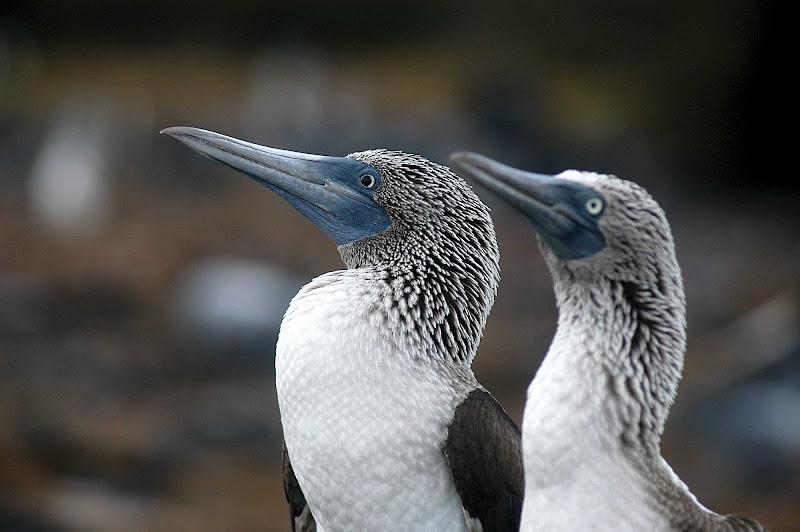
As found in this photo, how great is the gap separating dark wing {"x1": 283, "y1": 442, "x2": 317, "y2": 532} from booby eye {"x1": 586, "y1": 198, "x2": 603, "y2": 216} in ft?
5.19

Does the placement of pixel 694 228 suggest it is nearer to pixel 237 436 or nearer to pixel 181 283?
pixel 181 283

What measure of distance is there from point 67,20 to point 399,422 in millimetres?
24937

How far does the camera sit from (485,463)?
121 inches

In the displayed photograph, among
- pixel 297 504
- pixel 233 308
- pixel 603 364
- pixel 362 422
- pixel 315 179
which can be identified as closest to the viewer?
pixel 603 364

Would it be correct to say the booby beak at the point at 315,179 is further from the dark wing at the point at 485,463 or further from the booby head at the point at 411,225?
the dark wing at the point at 485,463

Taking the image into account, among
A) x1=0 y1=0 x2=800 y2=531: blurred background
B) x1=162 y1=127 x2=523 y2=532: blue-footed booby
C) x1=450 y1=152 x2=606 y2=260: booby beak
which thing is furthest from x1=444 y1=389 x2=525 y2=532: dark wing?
x1=0 y1=0 x2=800 y2=531: blurred background

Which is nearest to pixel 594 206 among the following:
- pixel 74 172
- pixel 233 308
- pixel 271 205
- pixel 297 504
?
pixel 297 504

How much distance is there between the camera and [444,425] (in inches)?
122

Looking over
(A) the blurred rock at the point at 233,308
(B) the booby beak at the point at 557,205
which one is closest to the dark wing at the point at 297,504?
(B) the booby beak at the point at 557,205

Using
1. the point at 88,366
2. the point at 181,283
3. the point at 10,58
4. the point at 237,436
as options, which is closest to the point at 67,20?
the point at 10,58

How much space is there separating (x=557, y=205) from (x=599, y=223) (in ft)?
0.38

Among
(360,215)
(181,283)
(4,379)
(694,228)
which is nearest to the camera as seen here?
(360,215)

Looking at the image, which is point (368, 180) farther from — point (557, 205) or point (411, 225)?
point (557, 205)

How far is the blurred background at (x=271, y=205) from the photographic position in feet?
33.8
